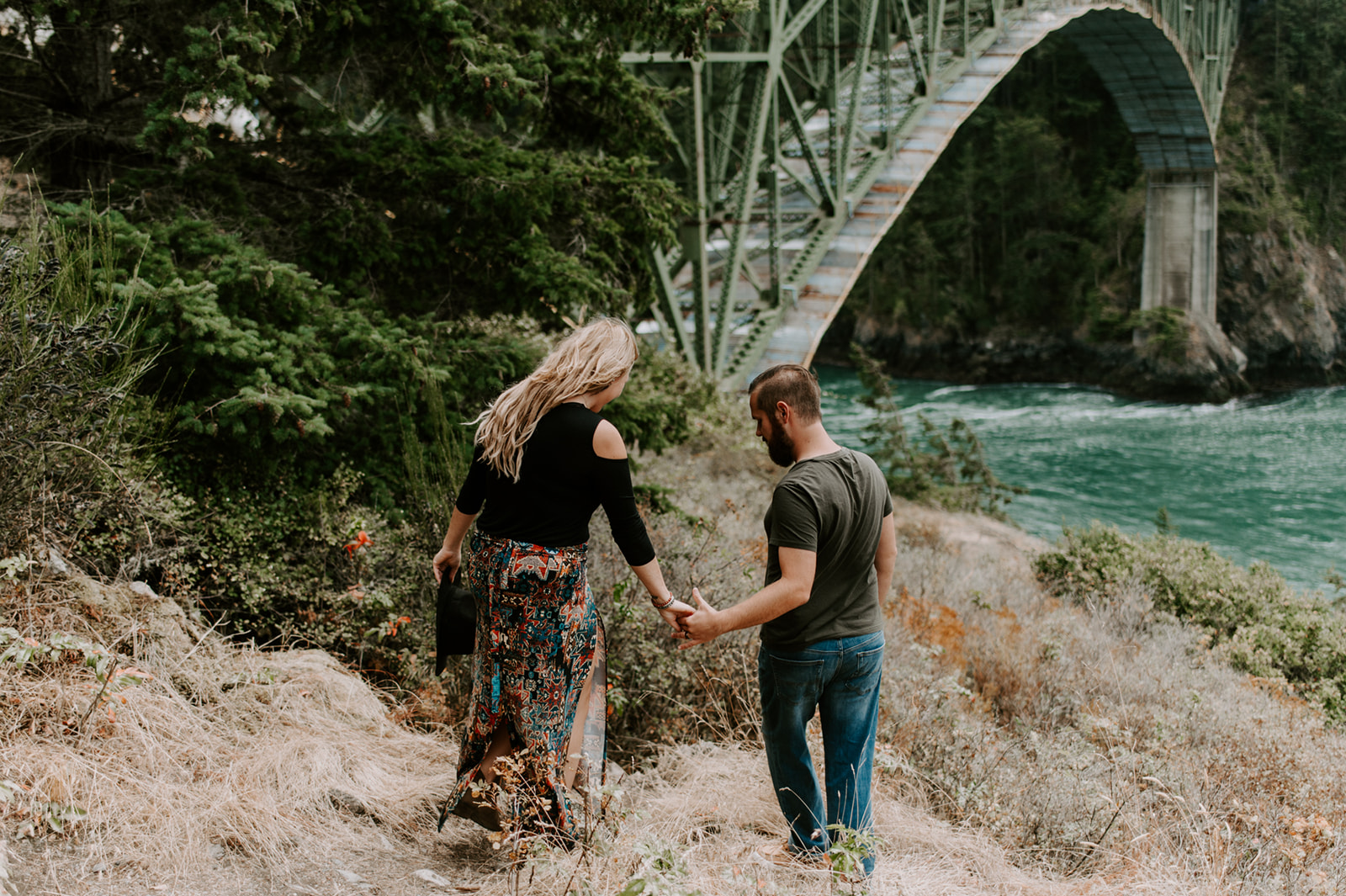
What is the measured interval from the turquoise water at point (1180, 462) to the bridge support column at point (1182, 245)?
427 centimetres

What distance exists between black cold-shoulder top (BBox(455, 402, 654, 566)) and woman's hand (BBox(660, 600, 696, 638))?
0.67ft

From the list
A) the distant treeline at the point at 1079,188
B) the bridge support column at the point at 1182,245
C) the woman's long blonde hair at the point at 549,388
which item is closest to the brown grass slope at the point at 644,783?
the woman's long blonde hair at the point at 549,388

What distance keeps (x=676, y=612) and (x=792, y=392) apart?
756 mm

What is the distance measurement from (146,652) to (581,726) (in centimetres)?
170

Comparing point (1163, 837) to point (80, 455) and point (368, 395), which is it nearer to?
point (368, 395)

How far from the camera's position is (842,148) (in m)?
12.3

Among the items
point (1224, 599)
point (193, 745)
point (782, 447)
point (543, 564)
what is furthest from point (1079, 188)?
point (193, 745)

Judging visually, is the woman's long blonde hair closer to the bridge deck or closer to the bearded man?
the bearded man

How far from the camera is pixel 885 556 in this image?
2.85m

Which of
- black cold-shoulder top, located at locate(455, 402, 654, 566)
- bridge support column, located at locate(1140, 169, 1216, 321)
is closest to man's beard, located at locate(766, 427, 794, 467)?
black cold-shoulder top, located at locate(455, 402, 654, 566)

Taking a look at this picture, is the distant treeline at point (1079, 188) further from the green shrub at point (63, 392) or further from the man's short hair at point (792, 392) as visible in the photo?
the green shrub at point (63, 392)

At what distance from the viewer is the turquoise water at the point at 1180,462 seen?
16656 mm

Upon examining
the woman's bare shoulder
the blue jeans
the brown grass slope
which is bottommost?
the brown grass slope

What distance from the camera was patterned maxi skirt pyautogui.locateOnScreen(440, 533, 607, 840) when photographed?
2.67 metres
